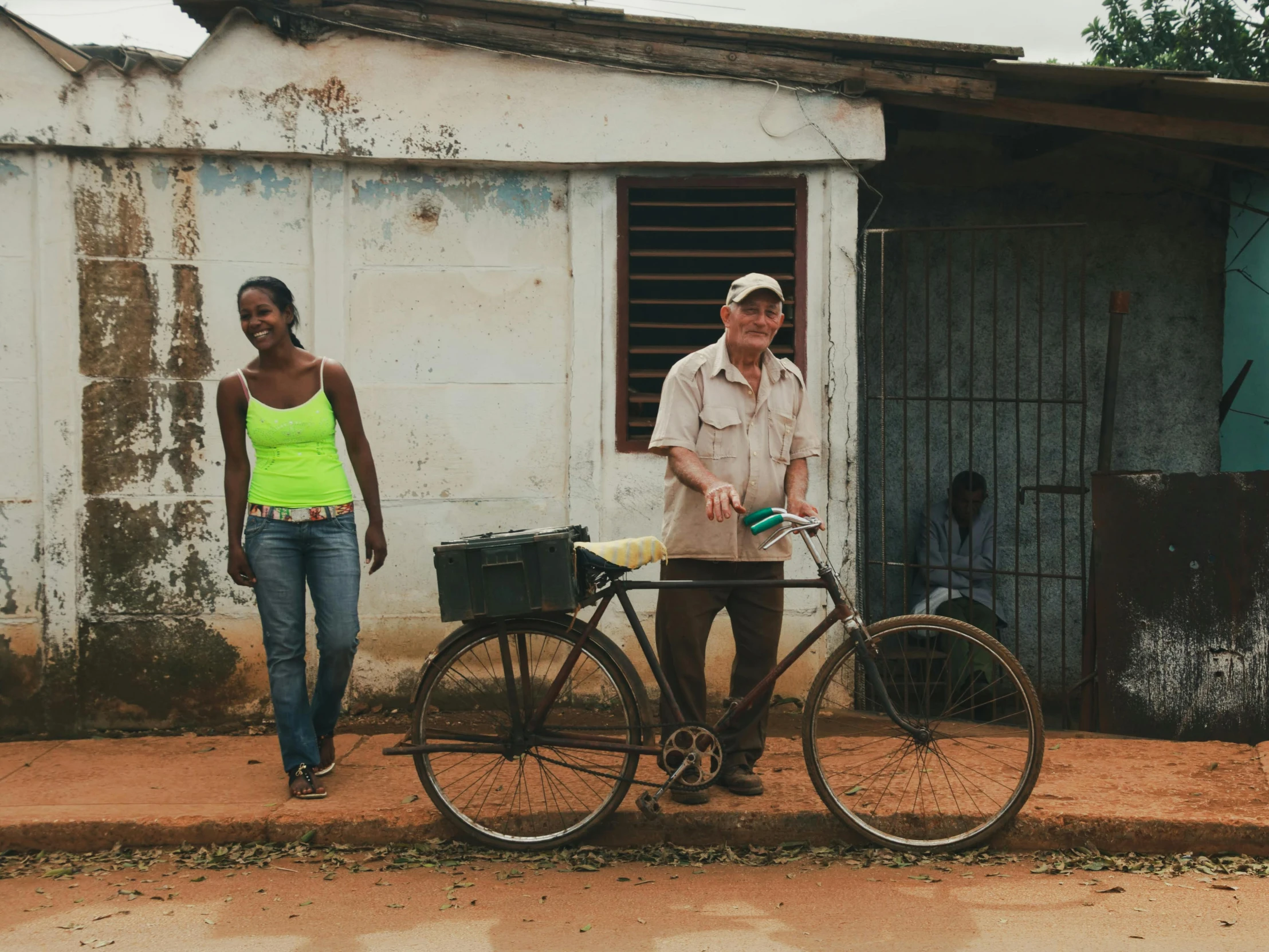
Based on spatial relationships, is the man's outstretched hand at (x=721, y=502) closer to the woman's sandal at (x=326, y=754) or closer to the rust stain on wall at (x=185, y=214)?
the woman's sandal at (x=326, y=754)

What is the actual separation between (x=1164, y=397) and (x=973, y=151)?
6.57ft

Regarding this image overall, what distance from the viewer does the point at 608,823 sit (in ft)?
14.0

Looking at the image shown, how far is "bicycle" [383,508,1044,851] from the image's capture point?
405cm

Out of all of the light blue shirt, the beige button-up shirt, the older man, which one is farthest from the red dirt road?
the light blue shirt

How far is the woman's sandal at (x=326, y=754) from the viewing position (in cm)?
476

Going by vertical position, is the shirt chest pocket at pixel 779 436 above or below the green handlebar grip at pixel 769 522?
above

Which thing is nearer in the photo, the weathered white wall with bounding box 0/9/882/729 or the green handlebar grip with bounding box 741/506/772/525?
the green handlebar grip with bounding box 741/506/772/525

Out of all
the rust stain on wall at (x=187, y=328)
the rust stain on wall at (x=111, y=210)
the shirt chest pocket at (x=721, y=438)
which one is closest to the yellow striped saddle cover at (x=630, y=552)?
the shirt chest pocket at (x=721, y=438)

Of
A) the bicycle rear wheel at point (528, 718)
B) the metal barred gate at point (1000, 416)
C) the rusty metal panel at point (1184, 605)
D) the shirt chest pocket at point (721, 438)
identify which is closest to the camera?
the bicycle rear wheel at point (528, 718)

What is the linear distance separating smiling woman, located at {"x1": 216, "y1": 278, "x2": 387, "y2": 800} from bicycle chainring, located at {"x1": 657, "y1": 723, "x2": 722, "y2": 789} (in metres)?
1.32

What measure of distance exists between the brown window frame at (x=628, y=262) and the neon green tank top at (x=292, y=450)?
5.74 feet

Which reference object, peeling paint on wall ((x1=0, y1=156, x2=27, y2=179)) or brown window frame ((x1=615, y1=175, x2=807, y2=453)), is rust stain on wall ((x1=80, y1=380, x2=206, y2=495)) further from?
brown window frame ((x1=615, y1=175, x2=807, y2=453))

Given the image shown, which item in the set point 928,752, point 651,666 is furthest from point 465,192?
point 928,752

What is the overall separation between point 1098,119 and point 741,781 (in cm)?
369
